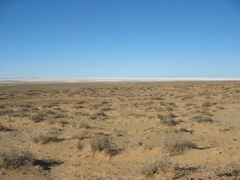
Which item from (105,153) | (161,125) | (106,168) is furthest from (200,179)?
(161,125)

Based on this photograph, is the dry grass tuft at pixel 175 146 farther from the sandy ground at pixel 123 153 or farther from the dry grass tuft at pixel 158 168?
the dry grass tuft at pixel 158 168

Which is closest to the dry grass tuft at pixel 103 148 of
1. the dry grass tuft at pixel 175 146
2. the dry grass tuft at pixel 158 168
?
the dry grass tuft at pixel 175 146

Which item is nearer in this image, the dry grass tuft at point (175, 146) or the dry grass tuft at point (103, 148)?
the dry grass tuft at point (175, 146)

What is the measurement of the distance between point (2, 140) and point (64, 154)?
3471mm

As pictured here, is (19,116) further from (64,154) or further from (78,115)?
(64,154)

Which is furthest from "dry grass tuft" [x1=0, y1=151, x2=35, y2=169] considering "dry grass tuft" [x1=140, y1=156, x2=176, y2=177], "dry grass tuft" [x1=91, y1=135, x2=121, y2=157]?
"dry grass tuft" [x1=140, y1=156, x2=176, y2=177]

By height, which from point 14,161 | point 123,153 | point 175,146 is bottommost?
point 123,153

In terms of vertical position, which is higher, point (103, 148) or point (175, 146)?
point (175, 146)

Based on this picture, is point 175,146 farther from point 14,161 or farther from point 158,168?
point 14,161

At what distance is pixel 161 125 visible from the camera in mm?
10906

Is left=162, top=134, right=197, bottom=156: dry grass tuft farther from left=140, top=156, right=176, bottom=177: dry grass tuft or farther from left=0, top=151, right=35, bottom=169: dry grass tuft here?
left=0, top=151, right=35, bottom=169: dry grass tuft

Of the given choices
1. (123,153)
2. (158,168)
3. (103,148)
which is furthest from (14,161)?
(158,168)

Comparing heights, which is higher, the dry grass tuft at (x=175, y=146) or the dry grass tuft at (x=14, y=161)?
the dry grass tuft at (x=175, y=146)

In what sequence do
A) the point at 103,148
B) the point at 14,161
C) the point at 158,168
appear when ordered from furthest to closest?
the point at 103,148 → the point at 14,161 → the point at 158,168
